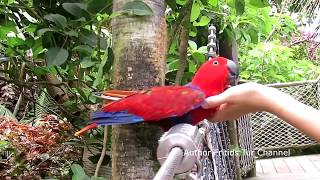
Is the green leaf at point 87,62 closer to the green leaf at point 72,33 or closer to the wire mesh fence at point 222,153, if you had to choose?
the green leaf at point 72,33

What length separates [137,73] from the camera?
77 cm

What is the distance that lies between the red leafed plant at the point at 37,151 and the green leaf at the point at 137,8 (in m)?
0.87

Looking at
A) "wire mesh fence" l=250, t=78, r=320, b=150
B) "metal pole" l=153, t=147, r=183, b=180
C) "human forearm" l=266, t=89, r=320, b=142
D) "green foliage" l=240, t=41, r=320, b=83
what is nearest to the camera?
"metal pole" l=153, t=147, r=183, b=180

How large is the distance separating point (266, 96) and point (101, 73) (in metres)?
0.45

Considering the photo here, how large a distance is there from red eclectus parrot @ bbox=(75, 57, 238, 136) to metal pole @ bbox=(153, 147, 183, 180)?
0.58 ft

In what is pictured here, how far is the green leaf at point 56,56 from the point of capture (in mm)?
1002

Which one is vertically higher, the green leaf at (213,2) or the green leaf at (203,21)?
the green leaf at (213,2)

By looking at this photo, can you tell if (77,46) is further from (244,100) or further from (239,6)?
(244,100)

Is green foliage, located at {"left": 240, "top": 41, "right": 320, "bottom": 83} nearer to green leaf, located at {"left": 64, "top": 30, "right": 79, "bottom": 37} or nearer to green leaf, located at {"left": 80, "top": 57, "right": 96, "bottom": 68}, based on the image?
green leaf, located at {"left": 80, "top": 57, "right": 96, "bottom": 68}

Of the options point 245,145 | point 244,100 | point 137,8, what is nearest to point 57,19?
point 137,8

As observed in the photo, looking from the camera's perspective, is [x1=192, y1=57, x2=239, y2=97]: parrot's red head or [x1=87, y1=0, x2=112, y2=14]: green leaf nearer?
[x1=192, y1=57, x2=239, y2=97]: parrot's red head

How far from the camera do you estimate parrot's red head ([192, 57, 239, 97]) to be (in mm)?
721

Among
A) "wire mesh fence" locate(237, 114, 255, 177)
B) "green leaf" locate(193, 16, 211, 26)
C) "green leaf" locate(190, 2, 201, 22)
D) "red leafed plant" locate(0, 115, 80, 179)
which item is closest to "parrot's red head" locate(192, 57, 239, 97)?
"green leaf" locate(190, 2, 201, 22)

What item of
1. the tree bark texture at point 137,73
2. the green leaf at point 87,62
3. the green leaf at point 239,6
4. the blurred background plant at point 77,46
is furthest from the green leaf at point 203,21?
the tree bark texture at point 137,73
